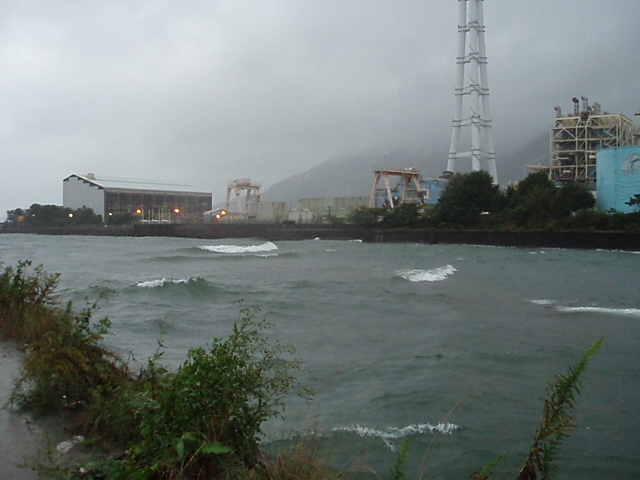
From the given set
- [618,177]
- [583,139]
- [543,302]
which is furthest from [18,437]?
[583,139]

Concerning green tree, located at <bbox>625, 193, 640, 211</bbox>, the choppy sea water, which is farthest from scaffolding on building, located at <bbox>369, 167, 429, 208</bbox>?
the choppy sea water

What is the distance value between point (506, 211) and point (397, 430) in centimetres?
5025

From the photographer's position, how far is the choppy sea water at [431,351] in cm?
503

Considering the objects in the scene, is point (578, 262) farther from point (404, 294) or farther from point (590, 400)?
point (590, 400)

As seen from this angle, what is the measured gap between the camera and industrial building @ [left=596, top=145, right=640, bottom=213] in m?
43.3

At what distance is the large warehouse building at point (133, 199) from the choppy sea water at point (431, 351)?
64927 millimetres

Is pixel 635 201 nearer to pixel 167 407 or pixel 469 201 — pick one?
pixel 469 201

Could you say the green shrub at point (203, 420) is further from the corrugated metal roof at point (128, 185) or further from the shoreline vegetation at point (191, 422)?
the corrugated metal roof at point (128, 185)

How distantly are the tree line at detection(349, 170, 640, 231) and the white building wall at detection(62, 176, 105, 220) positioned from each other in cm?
4028

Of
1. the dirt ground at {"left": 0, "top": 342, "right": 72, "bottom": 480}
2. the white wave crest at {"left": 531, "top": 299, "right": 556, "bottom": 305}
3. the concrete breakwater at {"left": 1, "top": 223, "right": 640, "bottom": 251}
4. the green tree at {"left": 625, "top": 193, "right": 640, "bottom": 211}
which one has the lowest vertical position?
the white wave crest at {"left": 531, "top": 299, "right": 556, "bottom": 305}

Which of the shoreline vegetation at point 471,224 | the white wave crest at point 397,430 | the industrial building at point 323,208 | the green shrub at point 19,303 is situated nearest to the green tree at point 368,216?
the shoreline vegetation at point 471,224

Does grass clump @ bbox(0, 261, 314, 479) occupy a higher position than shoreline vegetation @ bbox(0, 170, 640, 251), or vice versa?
shoreline vegetation @ bbox(0, 170, 640, 251)

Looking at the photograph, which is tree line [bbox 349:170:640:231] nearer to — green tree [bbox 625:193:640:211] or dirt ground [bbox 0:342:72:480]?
green tree [bbox 625:193:640:211]

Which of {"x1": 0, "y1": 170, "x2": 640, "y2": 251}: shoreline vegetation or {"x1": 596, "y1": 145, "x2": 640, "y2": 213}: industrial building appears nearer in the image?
{"x1": 0, "y1": 170, "x2": 640, "y2": 251}: shoreline vegetation
